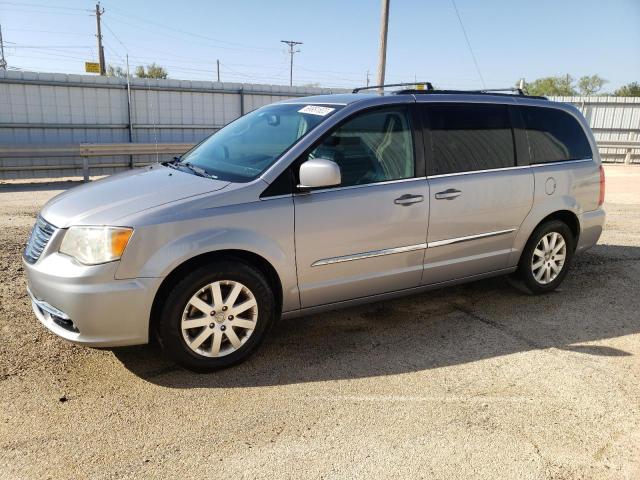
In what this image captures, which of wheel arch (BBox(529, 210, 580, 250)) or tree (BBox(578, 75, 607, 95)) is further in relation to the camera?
tree (BBox(578, 75, 607, 95))

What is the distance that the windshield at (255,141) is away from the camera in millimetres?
3850

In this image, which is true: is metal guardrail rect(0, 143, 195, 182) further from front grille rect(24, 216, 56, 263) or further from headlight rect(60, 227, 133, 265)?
headlight rect(60, 227, 133, 265)

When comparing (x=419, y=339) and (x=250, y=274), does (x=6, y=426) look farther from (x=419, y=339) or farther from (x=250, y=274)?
(x=419, y=339)

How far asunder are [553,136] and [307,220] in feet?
9.22

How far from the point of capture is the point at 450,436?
2.95m

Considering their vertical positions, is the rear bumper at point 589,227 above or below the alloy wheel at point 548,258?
above

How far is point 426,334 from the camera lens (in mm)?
4309

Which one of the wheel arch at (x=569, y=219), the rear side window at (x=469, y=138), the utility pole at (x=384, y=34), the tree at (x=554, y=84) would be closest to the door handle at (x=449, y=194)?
the rear side window at (x=469, y=138)

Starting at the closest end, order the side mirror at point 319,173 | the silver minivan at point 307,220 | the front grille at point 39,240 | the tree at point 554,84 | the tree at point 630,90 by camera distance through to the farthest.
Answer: the silver minivan at point 307,220 < the front grille at point 39,240 < the side mirror at point 319,173 < the tree at point 630,90 < the tree at point 554,84

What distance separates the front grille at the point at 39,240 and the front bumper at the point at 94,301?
4.3 inches

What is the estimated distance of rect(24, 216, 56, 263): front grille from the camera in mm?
3438

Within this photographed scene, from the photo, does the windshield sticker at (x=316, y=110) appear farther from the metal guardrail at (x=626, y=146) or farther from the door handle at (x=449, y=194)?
the metal guardrail at (x=626, y=146)

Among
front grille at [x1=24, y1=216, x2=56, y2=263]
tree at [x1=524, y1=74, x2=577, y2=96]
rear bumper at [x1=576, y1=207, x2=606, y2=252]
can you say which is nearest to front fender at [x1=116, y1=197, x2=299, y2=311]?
front grille at [x1=24, y1=216, x2=56, y2=263]

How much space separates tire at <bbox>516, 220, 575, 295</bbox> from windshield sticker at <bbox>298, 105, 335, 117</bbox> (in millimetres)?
2291
